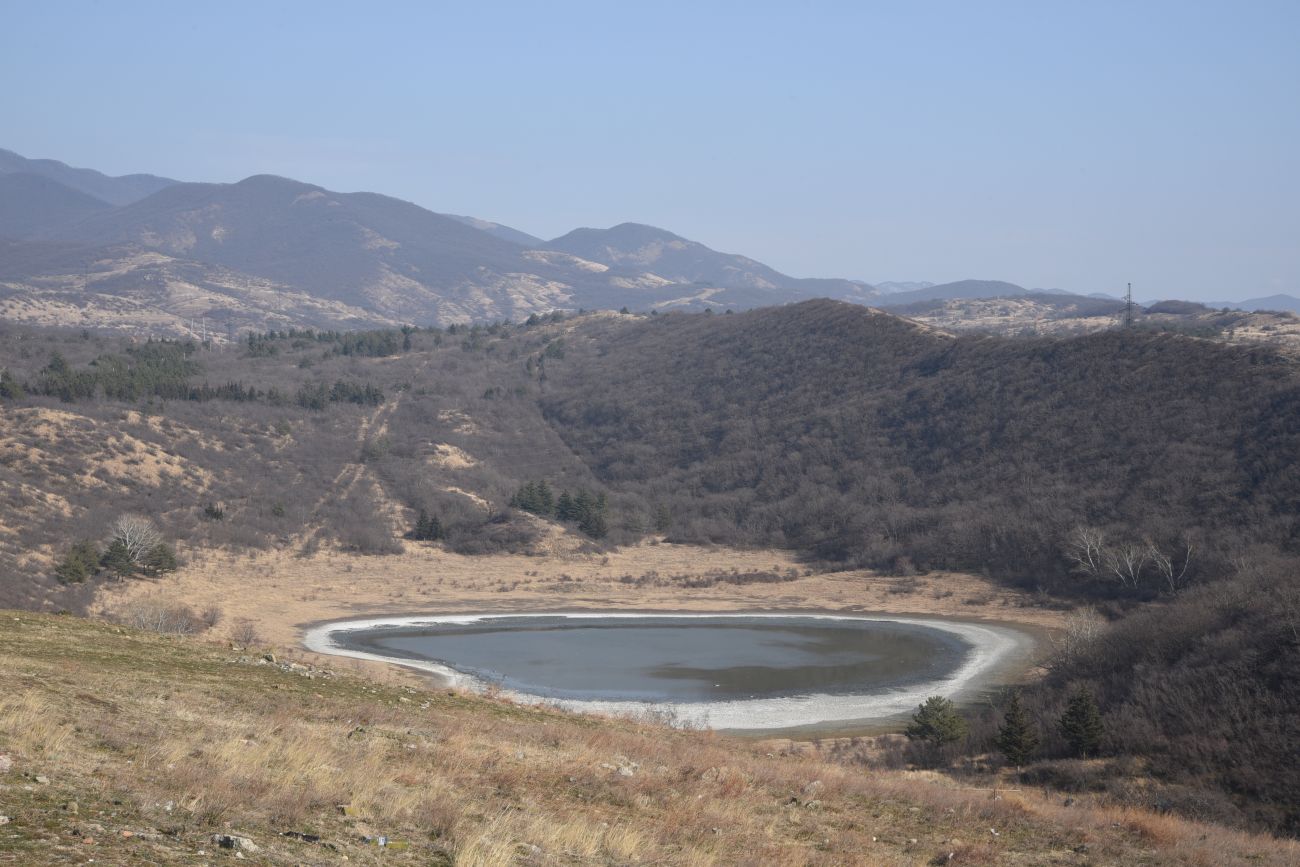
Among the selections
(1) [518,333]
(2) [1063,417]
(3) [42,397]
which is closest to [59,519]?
(3) [42,397]

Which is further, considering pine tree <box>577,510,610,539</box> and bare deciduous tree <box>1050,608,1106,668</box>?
pine tree <box>577,510,610,539</box>

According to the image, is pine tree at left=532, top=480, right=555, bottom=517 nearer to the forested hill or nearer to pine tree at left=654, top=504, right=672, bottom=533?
pine tree at left=654, top=504, right=672, bottom=533

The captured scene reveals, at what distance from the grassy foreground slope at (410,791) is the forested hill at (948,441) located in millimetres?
38768

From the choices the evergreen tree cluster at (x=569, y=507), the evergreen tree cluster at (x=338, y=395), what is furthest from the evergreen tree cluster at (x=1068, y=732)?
the evergreen tree cluster at (x=338, y=395)

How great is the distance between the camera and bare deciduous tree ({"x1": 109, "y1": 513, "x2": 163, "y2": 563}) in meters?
49.4

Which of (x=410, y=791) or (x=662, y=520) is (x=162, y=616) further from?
(x=662, y=520)

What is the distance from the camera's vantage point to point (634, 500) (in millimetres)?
77125

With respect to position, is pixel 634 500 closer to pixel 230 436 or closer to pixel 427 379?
pixel 230 436

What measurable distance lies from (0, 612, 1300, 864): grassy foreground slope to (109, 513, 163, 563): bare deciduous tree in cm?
3148

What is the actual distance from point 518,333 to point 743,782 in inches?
4841

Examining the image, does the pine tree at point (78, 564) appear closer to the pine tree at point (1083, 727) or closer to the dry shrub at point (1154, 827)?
the pine tree at point (1083, 727)

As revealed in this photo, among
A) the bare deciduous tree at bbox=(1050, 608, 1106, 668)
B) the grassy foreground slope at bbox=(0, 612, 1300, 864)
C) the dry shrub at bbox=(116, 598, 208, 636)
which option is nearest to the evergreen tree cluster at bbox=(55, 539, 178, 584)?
the dry shrub at bbox=(116, 598, 208, 636)

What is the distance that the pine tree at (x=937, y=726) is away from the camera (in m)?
26.2

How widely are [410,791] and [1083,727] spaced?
17384mm
